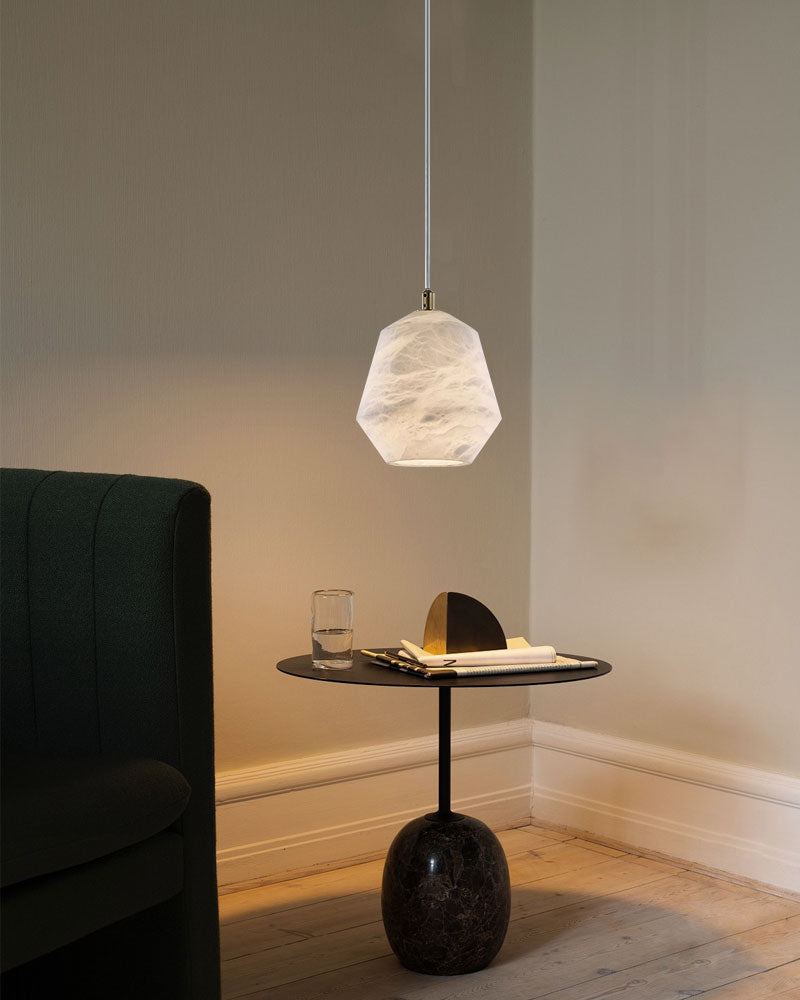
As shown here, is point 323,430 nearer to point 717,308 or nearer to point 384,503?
point 384,503

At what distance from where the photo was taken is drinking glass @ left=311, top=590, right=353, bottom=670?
2090mm

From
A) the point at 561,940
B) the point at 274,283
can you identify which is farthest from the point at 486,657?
the point at 274,283

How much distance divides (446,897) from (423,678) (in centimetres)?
38

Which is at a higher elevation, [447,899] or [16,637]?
[16,637]

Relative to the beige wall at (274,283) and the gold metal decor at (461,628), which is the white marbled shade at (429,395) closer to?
the gold metal decor at (461,628)

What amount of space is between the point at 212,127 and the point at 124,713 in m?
1.38

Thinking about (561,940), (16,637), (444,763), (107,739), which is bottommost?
(561,940)

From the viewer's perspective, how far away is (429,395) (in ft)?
6.64

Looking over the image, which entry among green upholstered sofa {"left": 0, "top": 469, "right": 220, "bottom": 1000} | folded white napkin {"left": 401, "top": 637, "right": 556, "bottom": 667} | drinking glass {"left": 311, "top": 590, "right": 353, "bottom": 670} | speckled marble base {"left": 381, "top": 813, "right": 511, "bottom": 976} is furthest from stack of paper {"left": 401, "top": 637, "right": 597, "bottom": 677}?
green upholstered sofa {"left": 0, "top": 469, "right": 220, "bottom": 1000}

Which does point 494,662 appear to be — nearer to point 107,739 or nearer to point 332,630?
point 332,630

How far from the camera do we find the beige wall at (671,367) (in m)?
2.50

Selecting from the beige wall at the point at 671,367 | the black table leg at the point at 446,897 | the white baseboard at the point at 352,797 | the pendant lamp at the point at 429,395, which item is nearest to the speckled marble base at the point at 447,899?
the black table leg at the point at 446,897

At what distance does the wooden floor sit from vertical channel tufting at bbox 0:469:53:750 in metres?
0.59

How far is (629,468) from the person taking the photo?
281 cm
